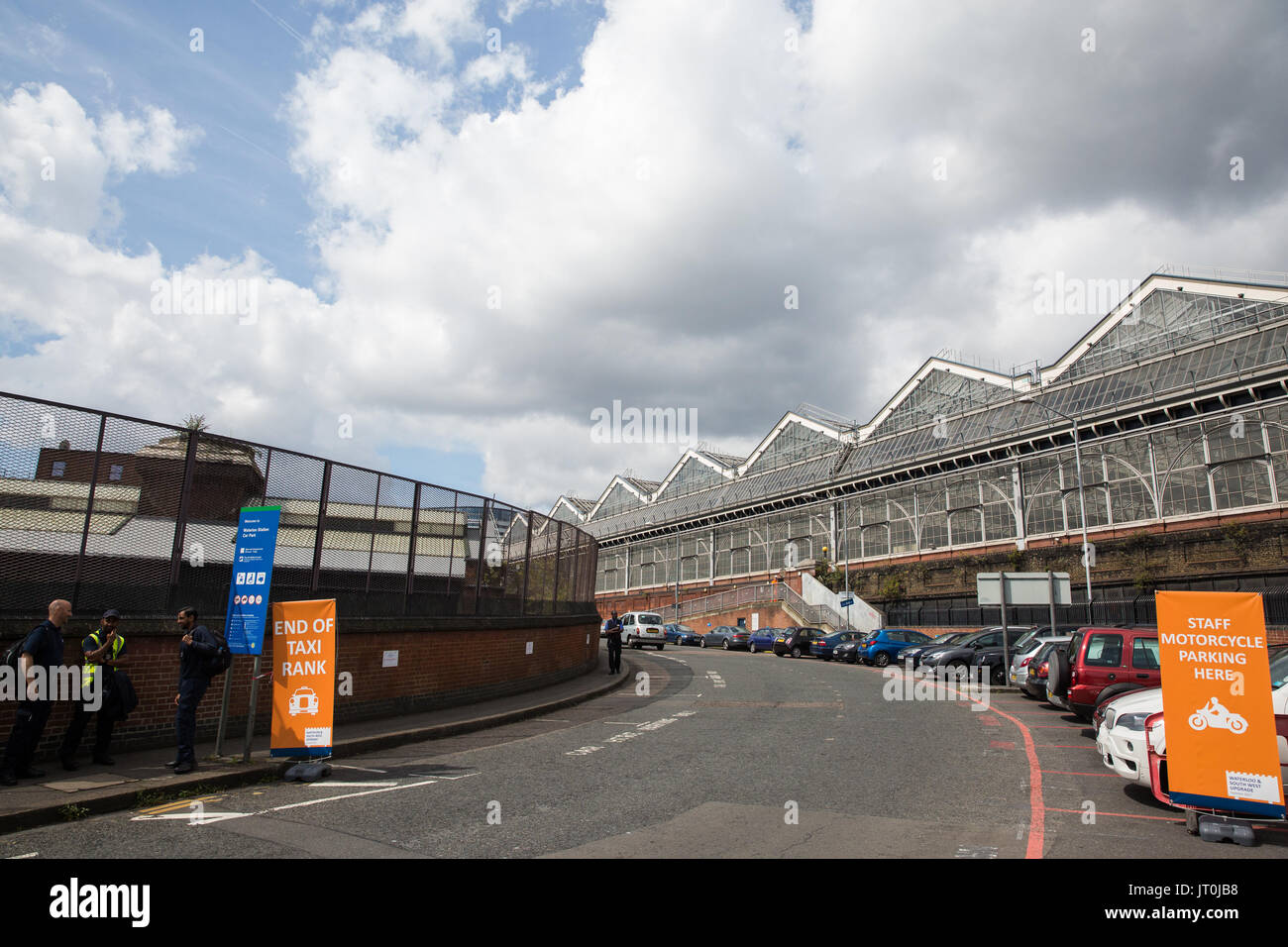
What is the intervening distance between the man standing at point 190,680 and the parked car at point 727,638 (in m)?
38.7

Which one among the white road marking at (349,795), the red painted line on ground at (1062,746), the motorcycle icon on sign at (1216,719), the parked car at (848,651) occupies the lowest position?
the red painted line on ground at (1062,746)

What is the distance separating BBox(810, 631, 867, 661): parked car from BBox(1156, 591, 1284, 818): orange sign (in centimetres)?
2890

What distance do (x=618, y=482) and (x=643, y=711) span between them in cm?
8964

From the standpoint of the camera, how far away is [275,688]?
942 cm

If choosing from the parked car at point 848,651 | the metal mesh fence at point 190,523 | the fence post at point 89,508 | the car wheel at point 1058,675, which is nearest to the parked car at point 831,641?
the parked car at point 848,651

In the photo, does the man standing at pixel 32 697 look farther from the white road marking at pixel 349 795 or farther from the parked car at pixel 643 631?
the parked car at pixel 643 631

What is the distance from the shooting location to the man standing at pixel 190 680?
8445 millimetres

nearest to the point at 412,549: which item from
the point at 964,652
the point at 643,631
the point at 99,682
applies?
the point at 99,682

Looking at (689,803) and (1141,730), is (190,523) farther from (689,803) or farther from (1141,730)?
(1141,730)

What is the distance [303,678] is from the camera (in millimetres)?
9398

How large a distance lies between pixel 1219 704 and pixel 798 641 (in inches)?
1252
